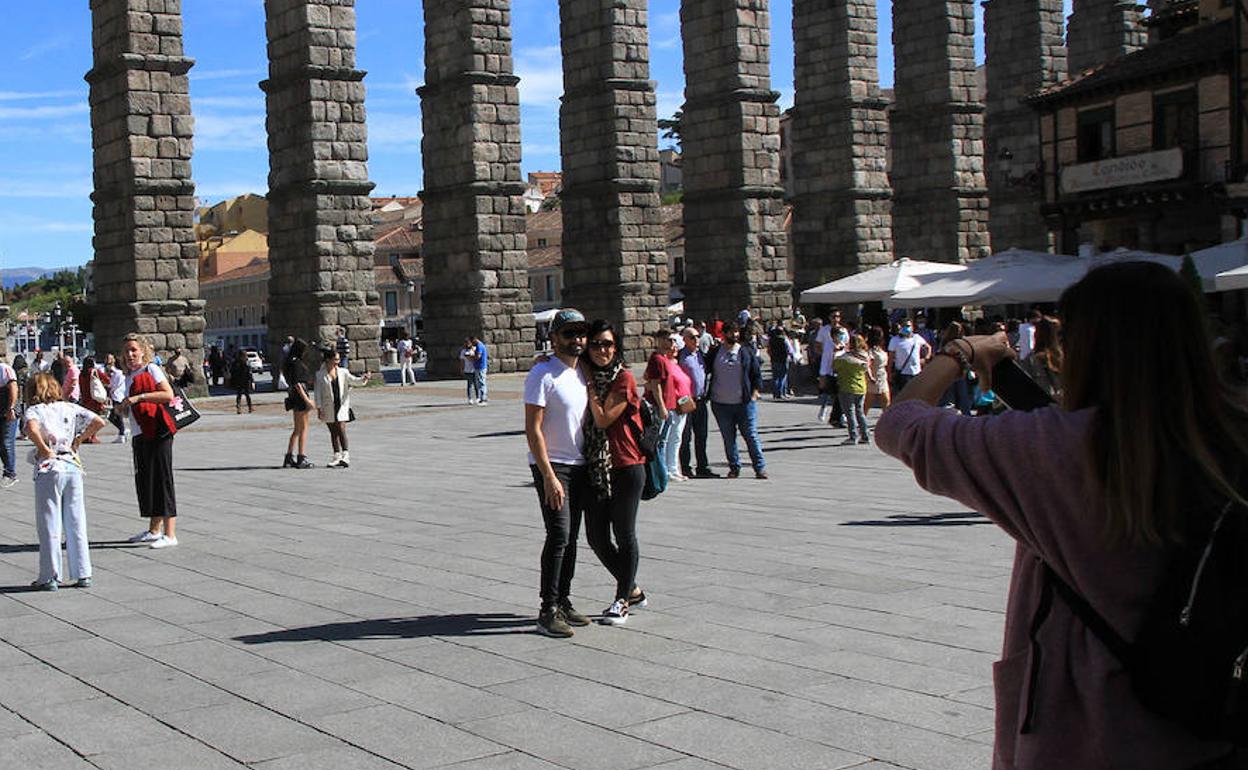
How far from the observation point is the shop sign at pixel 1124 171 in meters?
28.1

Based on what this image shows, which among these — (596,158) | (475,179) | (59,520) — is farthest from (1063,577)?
(596,158)

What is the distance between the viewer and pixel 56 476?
8906mm

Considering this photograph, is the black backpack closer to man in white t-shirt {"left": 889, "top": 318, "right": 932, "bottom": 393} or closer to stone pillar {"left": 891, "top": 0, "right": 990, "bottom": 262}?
man in white t-shirt {"left": 889, "top": 318, "right": 932, "bottom": 393}

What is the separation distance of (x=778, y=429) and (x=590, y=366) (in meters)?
12.5

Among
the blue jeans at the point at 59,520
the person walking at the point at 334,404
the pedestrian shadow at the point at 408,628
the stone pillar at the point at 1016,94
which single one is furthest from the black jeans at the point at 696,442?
the stone pillar at the point at 1016,94

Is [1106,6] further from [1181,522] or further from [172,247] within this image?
[1181,522]

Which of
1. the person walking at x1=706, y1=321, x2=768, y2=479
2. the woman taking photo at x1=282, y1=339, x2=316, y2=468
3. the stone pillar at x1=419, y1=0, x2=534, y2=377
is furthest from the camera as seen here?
the stone pillar at x1=419, y1=0, x2=534, y2=377

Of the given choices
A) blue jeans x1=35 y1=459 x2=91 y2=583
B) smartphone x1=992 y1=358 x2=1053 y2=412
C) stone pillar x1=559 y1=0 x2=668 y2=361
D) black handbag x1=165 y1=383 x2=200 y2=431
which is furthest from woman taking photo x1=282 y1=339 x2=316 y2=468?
stone pillar x1=559 y1=0 x2=668 y2=361

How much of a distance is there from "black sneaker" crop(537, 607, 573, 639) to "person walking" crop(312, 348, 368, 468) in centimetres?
944

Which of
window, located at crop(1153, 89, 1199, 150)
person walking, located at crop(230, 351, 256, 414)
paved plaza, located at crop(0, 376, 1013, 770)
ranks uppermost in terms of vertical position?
window, located at crop(1153, 89, 1199, 150)

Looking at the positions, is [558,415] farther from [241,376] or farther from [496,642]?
[241,376]

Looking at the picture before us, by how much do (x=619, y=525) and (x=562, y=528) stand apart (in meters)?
0.35

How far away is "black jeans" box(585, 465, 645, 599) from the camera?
734 centimetres

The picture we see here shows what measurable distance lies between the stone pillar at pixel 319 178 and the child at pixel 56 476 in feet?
68.8
